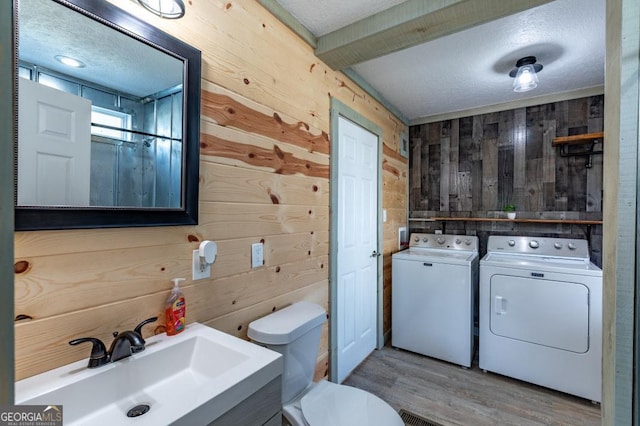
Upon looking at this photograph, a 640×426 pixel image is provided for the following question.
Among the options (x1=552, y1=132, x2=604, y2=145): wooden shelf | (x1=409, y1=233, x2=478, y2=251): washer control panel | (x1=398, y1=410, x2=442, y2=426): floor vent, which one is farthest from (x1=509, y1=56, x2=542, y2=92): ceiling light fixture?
(x1=398, y1=410, x2=442, y2=426): floor vent

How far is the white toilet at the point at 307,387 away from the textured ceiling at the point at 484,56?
1.64 m

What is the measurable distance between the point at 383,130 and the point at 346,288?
1.56 meters

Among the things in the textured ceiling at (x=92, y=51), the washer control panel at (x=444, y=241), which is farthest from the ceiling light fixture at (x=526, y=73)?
the textured ceiling at (x=92, y=51)

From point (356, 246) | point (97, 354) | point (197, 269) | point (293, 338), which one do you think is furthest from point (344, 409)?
point (356, 246)

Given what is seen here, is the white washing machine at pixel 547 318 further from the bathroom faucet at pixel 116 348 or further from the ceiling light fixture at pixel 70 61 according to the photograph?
the ceiling light fixture at pixel 70 61

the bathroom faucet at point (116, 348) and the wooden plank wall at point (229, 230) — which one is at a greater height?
the wooden plank wall at point (229, 230)

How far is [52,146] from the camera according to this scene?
79 cm

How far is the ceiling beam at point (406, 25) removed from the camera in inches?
54.4

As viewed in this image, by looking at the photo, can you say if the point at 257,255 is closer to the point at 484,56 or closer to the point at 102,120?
the point at 102,120

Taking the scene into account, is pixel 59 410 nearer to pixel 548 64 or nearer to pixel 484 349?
pixel 484 349

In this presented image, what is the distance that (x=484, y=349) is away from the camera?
7.84 ft

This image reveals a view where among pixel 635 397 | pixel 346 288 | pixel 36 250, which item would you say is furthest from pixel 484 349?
pixel 36 250

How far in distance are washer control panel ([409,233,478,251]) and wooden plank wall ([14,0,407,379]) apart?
5.34 ft

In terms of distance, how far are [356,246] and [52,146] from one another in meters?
1.96
